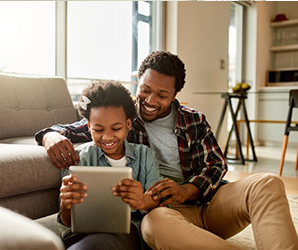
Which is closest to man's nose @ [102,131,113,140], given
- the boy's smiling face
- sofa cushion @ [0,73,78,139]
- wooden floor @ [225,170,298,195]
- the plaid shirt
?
the boy's smiling face

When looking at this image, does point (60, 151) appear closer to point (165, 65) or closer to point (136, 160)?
point (136, 160)

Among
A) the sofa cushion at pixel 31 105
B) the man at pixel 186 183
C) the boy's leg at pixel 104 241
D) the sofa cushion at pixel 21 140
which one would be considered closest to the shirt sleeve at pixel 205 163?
the man at pixel 186 183

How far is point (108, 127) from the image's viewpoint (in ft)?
3.80

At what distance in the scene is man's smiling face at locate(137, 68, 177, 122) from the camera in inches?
53.8

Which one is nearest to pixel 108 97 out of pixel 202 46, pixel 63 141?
pixel 63 141

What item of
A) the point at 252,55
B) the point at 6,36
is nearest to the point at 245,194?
the point at 6,36

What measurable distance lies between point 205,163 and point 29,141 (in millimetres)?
829

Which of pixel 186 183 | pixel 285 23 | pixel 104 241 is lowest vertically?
pixel 104 241

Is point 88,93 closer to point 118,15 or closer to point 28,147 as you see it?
point 28,147

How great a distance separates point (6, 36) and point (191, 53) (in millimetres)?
2237

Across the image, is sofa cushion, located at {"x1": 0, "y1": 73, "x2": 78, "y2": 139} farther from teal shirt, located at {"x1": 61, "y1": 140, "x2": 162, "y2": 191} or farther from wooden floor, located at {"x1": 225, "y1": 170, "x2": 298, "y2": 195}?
wooden floor, located at {"x1": 225, "y1": 170, "x2": 298, "y2": 195}

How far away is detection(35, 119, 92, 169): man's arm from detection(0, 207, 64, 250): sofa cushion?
78 cm

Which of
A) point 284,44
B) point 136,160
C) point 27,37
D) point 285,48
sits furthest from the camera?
point 284,44

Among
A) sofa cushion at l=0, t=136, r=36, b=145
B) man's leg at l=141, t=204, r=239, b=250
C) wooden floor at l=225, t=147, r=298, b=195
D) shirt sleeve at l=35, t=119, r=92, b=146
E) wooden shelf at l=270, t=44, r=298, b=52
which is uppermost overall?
wooden shelf at l=270, t=44, r=298, b=52
